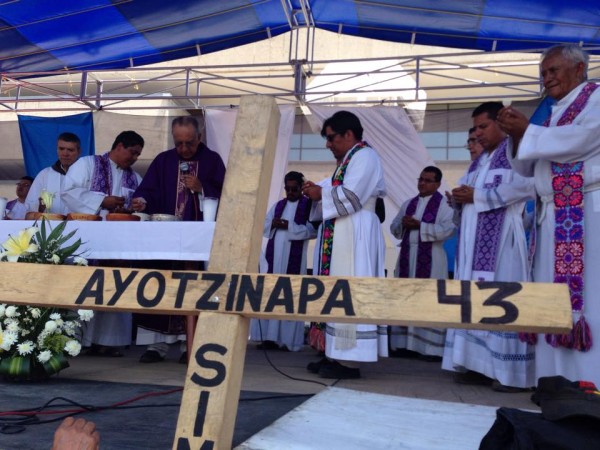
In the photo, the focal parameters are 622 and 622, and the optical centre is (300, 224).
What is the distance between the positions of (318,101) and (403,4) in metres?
2.37

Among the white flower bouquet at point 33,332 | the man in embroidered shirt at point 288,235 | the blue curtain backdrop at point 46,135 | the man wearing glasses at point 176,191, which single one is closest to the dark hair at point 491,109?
the man wearing glasses at point 176,191

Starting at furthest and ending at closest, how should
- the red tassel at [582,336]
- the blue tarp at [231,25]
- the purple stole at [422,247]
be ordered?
the purple stole at [422,247], the blue tarp at [231,25], the red tassel at [582,336]

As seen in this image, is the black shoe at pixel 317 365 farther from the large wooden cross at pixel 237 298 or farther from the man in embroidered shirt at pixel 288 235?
the large wooden cross at pixel 237 298

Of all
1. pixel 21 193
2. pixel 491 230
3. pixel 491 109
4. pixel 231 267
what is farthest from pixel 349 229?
pixel 21 193

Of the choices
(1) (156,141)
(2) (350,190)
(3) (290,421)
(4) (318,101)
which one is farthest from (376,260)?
(1) (156,141)

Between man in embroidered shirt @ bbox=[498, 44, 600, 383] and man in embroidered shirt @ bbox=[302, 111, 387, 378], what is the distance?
3.48ft

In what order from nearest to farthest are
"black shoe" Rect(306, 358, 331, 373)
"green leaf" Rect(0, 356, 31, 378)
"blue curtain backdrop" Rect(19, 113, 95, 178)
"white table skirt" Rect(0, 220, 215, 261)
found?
"green leaf" Rect(0, 356, 31, 378) → "white table skirt" Rect(0, 220, 215, 261) → "black shoe" Rect(306, 358, 331, 373) → "blue curtain backdrop" Rect(19, 113, 95, 178)

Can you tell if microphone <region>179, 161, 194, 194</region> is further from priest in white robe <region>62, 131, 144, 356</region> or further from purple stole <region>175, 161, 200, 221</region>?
priest in white robe <region>62, 131, 144, 356</region>

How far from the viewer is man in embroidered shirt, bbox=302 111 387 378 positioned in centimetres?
387

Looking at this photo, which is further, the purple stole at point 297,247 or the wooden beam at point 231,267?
the purple stole at point 297,247

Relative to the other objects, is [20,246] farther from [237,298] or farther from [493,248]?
[493,248]

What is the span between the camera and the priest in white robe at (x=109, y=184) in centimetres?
489

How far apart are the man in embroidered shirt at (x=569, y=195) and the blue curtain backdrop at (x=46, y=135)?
6.76 meters

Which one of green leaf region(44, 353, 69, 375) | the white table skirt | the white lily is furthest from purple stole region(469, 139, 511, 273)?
the white lily
